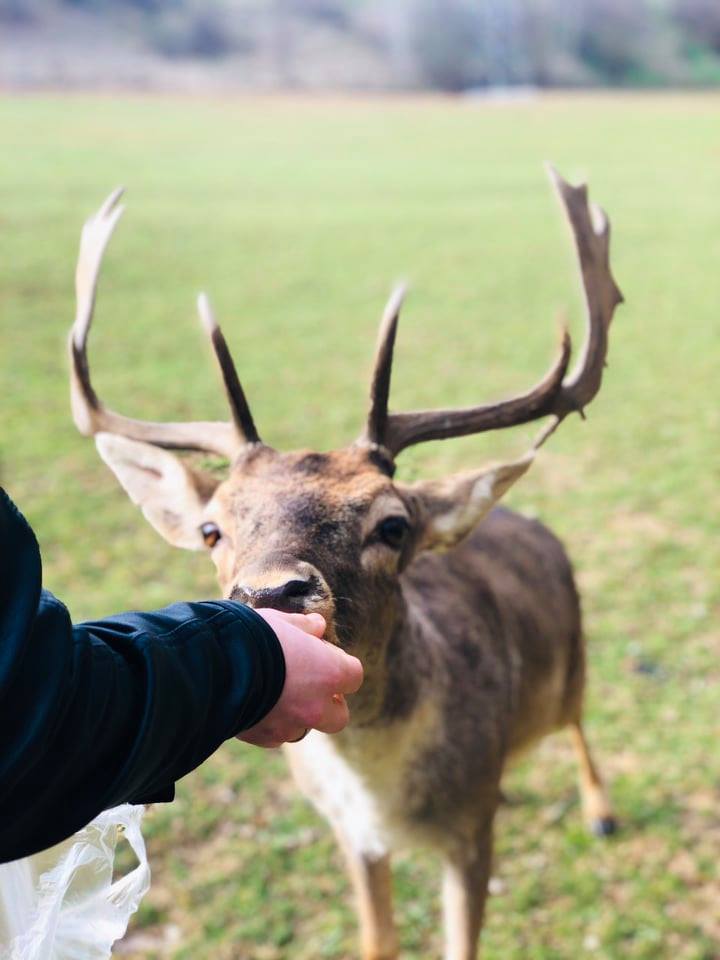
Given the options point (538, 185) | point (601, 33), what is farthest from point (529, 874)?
point (601, 33)

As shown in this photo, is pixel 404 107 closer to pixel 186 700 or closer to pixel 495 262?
pixel 495 262

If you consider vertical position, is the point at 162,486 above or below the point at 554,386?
below

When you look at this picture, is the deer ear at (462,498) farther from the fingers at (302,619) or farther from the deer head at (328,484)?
the fingers at (302,619)

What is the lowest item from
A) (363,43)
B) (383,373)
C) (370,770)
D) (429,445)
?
(363,43)

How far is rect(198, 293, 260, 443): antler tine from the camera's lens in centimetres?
321

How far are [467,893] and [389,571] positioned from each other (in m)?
1.42

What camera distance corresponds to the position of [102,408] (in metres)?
3.85

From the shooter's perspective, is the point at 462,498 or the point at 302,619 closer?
the point at 302,619

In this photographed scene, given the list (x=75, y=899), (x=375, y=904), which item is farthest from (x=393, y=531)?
(x=375, y=904)

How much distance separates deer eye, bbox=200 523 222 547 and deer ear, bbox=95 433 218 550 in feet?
0.54

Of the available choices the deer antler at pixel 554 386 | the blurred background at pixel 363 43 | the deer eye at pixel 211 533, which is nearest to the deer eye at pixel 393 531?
the deer antler at pixel 554 386

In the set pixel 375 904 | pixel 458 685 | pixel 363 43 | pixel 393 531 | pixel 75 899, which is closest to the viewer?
pixel 75 899

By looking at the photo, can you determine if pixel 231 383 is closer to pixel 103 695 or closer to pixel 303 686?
pixel 303 686

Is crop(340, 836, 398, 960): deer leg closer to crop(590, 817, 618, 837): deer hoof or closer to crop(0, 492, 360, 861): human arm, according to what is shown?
crop(590, 817, 618, 837): deer hoof
